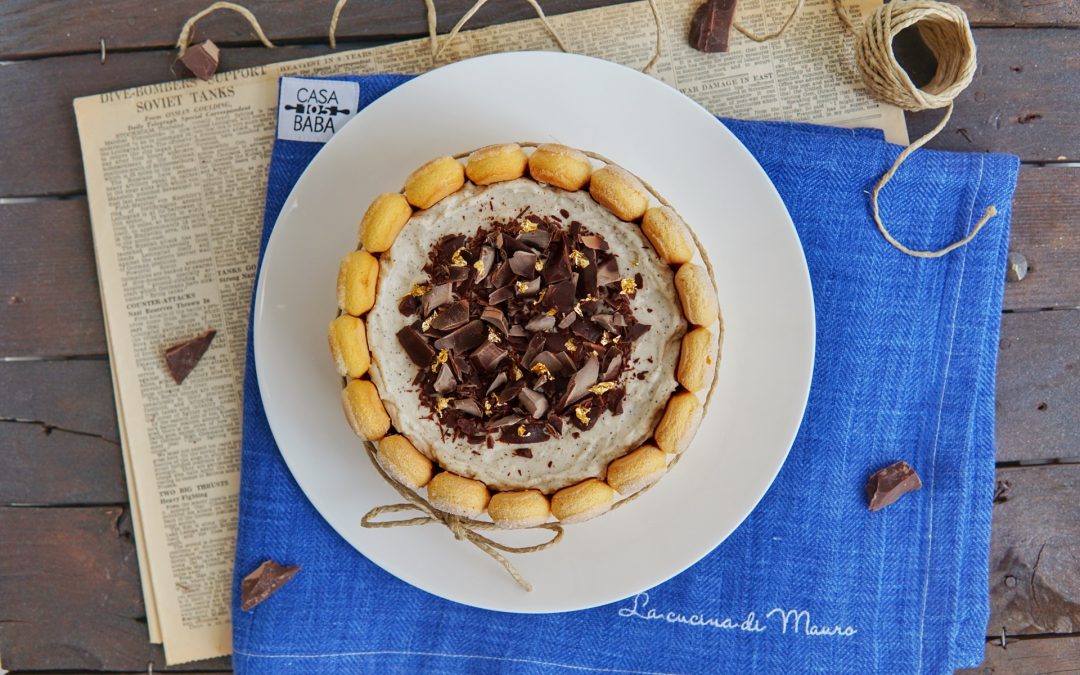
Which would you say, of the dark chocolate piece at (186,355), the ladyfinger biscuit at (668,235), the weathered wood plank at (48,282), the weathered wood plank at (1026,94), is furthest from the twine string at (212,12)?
the weathered wood plank at (1026,94)

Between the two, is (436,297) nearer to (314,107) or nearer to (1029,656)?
(314,107)

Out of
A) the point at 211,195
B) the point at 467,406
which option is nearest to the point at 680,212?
the point at 467,406

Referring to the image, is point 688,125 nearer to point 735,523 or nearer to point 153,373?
point 735,523

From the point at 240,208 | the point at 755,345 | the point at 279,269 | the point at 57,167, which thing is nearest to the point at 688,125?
the point at 755,345

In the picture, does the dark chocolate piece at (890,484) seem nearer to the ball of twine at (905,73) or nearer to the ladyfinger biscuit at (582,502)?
the ball of twine at (905,73)

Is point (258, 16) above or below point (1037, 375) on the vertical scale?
above

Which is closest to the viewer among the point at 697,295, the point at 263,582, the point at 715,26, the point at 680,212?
the point at 697,295
